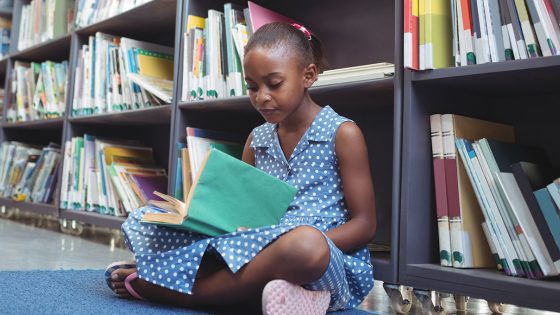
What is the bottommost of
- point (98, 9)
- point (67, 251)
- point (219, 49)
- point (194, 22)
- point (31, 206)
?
point (67, 251)

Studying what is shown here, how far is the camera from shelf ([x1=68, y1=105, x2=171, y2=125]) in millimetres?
1883

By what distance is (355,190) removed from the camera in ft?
3.59

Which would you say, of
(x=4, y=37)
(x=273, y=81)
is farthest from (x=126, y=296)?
(x=4, y=37)

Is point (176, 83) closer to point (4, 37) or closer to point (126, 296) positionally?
point (126, 296)

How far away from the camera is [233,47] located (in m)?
1.62

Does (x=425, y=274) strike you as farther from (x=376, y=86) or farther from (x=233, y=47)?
(x=233, y=47)

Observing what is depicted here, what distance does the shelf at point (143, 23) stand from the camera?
199 cm

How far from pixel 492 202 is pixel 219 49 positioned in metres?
1.00

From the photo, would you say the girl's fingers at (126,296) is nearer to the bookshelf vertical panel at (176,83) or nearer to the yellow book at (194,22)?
the bookshelf vertical panel at (176,83)

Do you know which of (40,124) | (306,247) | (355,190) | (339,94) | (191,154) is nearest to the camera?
(306,247)

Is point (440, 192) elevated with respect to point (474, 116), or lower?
lower

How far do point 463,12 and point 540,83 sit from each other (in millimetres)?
224

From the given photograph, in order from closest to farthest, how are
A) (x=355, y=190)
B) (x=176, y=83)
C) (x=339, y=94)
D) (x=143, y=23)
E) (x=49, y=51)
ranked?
(x=355, y=190) → (x=339, y=94) → (x=176, y=83) → (x=143, y=23) → (x=49, y=51)

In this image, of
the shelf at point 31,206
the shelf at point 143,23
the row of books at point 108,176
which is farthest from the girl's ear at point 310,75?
the shelf at point 31,206
